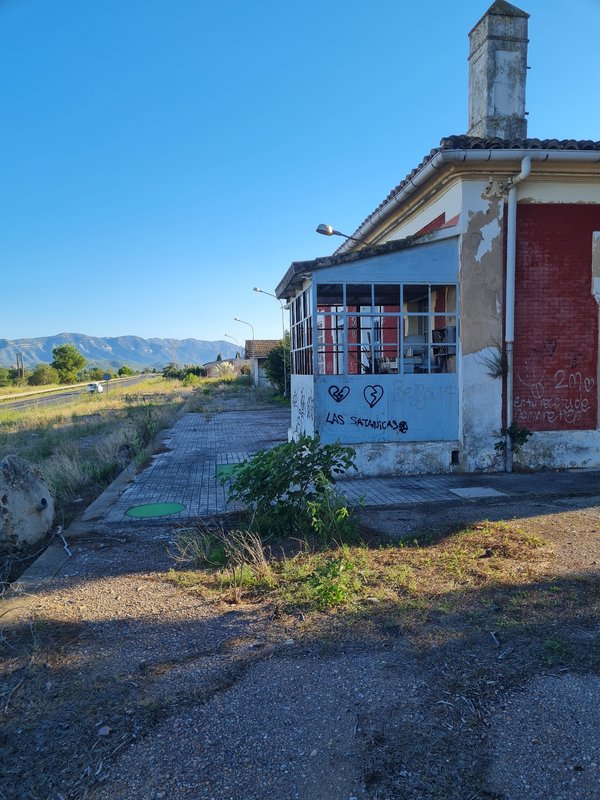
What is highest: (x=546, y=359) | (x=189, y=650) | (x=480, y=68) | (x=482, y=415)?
(x=480, y=68)

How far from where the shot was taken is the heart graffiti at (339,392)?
27.0 ft

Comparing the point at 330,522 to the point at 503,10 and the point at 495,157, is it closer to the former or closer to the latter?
the point at 495,157

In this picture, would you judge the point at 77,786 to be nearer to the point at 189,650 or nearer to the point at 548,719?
the point at 189,650

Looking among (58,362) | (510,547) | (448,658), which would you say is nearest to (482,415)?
(510,547)

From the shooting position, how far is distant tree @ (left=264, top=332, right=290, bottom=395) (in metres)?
26.2

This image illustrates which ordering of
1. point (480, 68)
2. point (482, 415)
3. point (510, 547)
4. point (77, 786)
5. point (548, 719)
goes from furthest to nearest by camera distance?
point (480, 68), point (482, 415), point (510, 547), point (548, 719), point (77, 786)

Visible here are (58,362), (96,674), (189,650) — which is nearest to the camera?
(96,674)

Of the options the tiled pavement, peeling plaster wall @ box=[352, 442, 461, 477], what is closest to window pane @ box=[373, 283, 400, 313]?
peeling plaster wall @ box=[352, 442, 461, 477]

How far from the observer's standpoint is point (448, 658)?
3170 mm

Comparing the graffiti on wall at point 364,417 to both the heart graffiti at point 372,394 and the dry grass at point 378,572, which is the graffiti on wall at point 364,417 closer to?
the heart graffiti at point 372,394

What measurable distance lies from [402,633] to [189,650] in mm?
1404

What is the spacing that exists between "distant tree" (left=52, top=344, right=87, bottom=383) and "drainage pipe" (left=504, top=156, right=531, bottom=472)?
85.2 metres

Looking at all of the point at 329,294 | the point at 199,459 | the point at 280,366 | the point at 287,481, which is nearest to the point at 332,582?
the point at 287,481

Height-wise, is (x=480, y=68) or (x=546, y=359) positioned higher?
(x=480, y=68)
